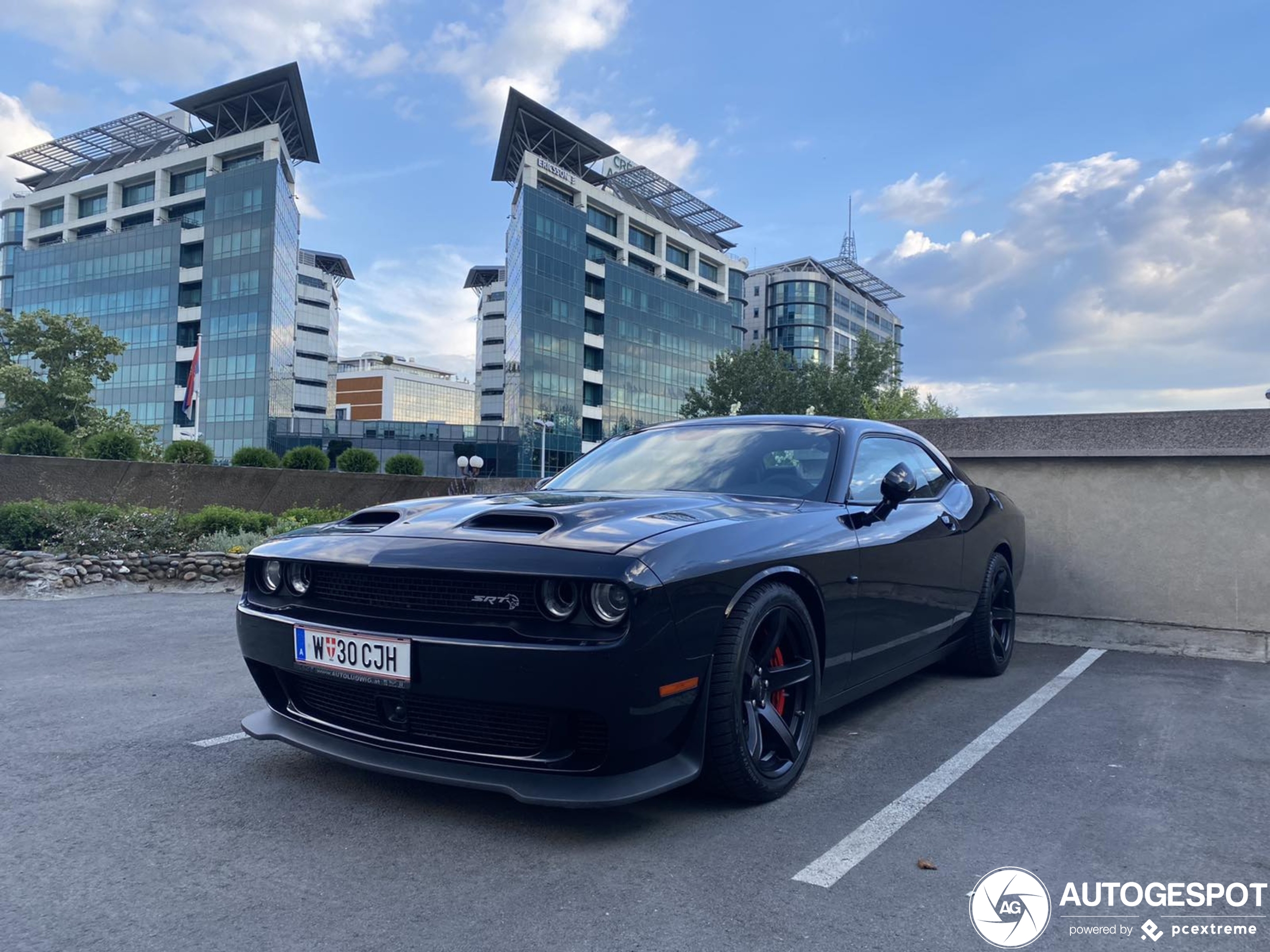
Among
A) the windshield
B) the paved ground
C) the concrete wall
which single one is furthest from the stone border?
the windshield

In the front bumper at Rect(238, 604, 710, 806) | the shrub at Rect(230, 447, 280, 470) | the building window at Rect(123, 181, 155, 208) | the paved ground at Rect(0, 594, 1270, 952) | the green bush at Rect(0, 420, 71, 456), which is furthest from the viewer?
the building window at Rect(123, 181, 155, 208)

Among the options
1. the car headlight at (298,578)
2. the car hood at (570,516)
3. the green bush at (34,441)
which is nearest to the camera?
the car hood at (570,516)

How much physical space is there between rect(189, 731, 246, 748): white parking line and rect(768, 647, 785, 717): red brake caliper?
221 centimetres

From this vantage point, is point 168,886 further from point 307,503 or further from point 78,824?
point 307,503

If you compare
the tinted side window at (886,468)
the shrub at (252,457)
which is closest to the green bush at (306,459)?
the shrub at (252,457)

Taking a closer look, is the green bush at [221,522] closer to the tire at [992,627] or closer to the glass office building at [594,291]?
the tire at [992,627]

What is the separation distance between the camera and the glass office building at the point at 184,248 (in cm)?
6397

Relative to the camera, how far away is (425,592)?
2.62 metres

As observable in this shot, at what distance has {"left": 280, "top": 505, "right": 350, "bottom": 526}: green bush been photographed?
1215 centimetres

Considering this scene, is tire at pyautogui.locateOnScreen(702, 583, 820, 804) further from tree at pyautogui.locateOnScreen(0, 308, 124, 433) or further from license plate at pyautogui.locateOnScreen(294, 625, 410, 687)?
tree at pyautogui.locateOnScreen(0, 308, 124, 433)

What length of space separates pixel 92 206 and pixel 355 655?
91394 millimetres

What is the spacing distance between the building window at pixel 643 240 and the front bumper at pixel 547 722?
81.7 m

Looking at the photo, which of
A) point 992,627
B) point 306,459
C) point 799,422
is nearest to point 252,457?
point 306,459

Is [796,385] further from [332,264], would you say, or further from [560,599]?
[332,264]
